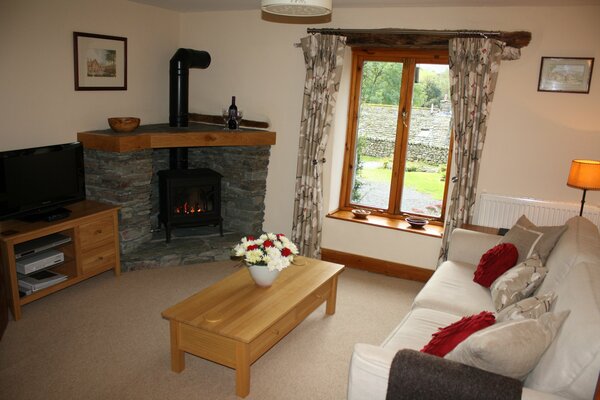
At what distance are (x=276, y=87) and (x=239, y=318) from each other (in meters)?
2.93

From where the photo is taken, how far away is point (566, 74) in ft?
13.7

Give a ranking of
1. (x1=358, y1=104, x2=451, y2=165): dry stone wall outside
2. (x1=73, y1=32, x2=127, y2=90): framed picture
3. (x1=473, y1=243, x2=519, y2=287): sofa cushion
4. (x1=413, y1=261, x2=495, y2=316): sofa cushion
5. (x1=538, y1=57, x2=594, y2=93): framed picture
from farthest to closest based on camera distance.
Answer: (x1=358, y1=104, x2=451, y2=165): dry stone wall outside, (x1=73, y1=32, x2=127, y2=90): framed picture, (x1=538, y1=57, x2=594, y2=93): framed picture, (x1=473, y1=243, x2=519, y2=287): sofa cushion, (x1=413, y1=261, x2=495, y2=316): sofa cushion

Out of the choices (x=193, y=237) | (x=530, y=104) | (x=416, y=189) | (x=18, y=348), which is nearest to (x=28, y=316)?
(x=18, y=348)

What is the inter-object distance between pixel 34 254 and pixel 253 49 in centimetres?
289

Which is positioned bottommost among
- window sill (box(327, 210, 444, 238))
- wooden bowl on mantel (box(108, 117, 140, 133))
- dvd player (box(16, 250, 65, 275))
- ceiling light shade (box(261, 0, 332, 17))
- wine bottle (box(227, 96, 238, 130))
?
dvd player (box(16, 250, 65, 275))

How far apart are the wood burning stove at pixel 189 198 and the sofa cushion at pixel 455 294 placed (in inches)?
100

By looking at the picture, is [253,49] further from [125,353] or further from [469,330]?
[469,330]

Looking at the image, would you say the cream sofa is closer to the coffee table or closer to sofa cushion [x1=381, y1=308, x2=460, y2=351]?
sofa cushion [x1=381, y1=308, x2=460, y2=351]

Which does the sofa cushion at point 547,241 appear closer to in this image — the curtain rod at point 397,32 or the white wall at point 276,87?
the white wall at point 276,87

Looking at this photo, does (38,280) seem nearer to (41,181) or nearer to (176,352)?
(41,181)

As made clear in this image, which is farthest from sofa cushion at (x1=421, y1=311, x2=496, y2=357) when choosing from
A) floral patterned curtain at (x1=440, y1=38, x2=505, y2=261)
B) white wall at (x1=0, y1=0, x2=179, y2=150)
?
white wall at (x1=0, y1=0, x2=179, y2=150)

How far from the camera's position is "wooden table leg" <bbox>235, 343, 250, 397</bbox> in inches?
112

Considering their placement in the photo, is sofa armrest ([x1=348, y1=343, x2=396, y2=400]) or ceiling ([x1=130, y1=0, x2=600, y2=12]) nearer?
sofa armrest ([x1=348, y1=343, x2=396, y2=400])

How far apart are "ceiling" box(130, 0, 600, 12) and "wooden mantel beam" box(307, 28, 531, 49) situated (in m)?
0.22
